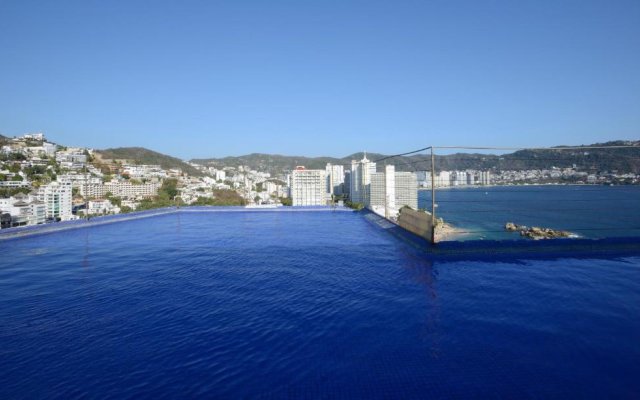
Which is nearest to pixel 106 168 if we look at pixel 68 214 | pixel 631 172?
pixel 68 214

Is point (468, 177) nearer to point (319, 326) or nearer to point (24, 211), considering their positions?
point (319, 326)

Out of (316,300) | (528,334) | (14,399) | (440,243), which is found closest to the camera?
(14,399)

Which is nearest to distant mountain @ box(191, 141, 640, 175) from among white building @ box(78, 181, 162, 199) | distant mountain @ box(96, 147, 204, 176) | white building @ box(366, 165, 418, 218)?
white building @ box(366, 165, 418, 218)

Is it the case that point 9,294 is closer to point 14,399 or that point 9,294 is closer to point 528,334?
point 14,399

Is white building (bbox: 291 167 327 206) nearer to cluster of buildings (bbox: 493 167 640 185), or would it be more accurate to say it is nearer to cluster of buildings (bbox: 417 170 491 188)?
cluster of buildings (bbox: 417 170 491 188)

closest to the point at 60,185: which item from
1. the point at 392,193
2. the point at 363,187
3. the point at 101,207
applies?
the point at 101,207

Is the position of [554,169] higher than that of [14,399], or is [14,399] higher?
[554,169]
